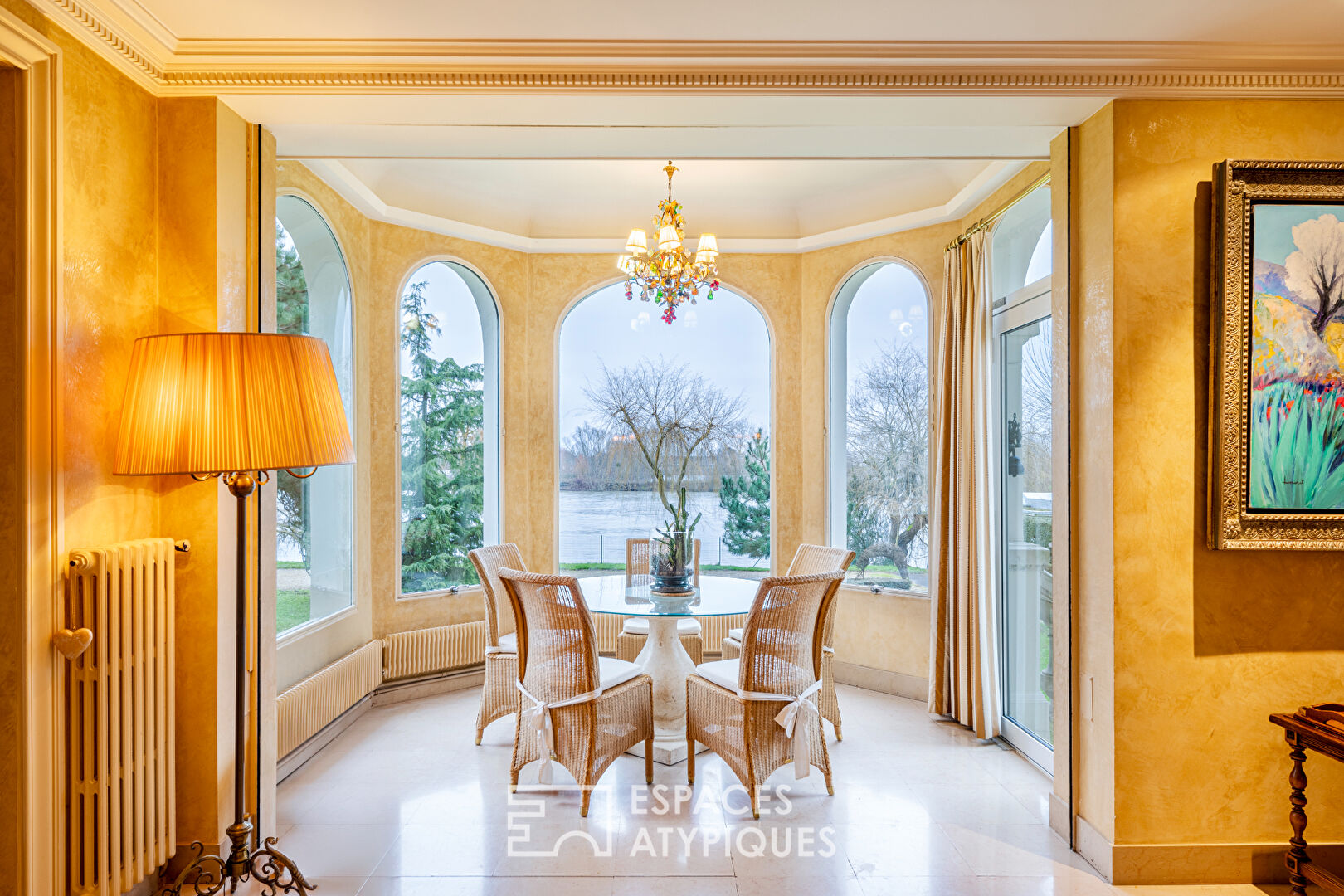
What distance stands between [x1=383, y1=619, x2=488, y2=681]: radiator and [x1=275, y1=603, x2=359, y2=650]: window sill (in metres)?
0.35

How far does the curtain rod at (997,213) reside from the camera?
3.33 meters

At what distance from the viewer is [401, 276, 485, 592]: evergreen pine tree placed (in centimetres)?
460

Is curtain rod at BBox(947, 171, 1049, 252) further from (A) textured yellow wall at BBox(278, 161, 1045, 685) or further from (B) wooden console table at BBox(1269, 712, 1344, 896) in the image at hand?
(B) wooden console table at BBox(1269, 712, 1344, 896)

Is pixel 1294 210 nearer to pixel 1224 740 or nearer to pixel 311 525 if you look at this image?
pixel 1224 740

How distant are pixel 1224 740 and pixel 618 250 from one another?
420 cm

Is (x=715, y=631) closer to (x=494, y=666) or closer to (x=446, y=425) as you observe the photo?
(x=494, y=666)

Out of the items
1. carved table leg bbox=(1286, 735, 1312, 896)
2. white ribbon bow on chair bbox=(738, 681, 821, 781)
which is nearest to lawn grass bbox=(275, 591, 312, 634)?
white ribbon bow on chair bbox=(738, 681, 821, 781)

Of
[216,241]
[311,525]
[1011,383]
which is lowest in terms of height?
[311,525]

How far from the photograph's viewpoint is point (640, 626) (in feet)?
13.5

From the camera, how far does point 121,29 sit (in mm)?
2215

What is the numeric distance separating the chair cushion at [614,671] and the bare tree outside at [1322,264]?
9.28ft

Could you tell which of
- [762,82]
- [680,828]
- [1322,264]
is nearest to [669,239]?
[762,82]

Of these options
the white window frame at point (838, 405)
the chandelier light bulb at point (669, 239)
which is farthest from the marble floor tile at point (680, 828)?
the chandelier light bulb at point (669, 239)

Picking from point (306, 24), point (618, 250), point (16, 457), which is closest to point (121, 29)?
point (306, 24)
